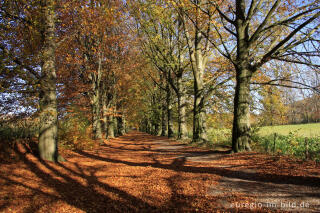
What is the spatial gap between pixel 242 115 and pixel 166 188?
5629 millimetres

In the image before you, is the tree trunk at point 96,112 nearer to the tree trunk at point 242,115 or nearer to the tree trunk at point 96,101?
the tree trunk at point 96,101

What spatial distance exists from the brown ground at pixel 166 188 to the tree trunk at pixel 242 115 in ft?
5.73

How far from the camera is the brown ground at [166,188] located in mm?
3449

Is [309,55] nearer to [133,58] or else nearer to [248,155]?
[248,155]

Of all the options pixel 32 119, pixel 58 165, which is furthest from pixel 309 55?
pixel 32 119

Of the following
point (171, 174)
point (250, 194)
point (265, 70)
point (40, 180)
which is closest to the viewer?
point (250, 194)

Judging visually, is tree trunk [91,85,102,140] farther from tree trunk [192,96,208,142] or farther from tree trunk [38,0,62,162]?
tree trunk [192,96,208,142]

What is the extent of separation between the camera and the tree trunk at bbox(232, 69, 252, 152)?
821 cm

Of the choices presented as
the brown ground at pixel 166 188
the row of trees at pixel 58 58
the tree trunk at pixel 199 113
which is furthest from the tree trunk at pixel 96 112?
the brown ground at pixel 166 188

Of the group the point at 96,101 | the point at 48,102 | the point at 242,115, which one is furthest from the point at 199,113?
the point at 48,102

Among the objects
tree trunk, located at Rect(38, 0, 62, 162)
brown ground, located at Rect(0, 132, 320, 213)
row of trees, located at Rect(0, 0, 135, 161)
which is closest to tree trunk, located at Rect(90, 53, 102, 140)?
row of trees, located at Rect(0, 0, 135, 161)

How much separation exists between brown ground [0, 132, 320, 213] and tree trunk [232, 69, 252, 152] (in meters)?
1.75

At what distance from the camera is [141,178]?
17.4 feet

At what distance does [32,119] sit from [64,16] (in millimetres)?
8035
